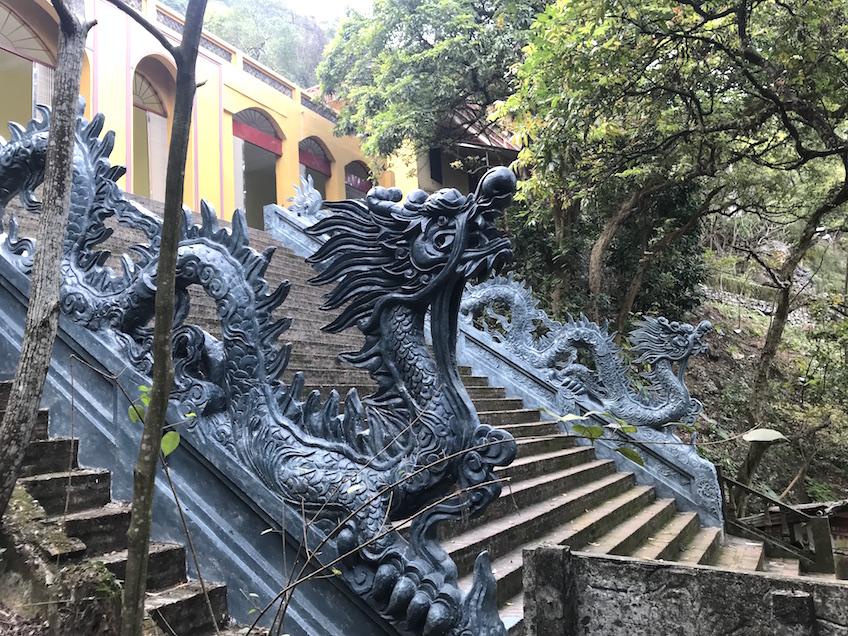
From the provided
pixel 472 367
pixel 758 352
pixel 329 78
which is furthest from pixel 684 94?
pixel 758 352

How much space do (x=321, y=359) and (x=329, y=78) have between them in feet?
35.8

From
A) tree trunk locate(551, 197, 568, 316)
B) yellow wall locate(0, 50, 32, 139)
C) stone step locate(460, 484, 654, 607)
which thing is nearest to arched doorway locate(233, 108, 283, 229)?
yellow wall locate(0, 50, 32, 139)

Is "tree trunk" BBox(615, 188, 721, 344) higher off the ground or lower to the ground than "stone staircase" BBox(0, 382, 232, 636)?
higher

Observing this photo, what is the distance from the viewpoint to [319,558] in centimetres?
297

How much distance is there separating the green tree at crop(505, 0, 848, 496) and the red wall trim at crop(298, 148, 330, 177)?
28.1 feet

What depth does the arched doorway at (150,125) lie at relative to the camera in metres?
11.9

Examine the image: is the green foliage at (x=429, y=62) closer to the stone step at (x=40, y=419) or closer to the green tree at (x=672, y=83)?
the green tree at (x=672, y=83)

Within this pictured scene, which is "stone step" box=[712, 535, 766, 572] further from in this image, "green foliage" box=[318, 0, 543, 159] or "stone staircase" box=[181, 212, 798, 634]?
"green foliage" box=[318, 0, 543, 159]

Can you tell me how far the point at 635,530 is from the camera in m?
5.48

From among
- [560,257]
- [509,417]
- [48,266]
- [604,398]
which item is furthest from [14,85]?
[604,398]

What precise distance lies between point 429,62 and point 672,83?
602 centimetres

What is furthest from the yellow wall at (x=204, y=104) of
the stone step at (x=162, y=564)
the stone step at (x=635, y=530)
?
the stone step at (x=162, y=564)

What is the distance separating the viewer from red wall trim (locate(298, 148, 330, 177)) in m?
16.0

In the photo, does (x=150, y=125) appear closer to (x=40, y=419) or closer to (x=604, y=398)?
(x=604, y=398)
